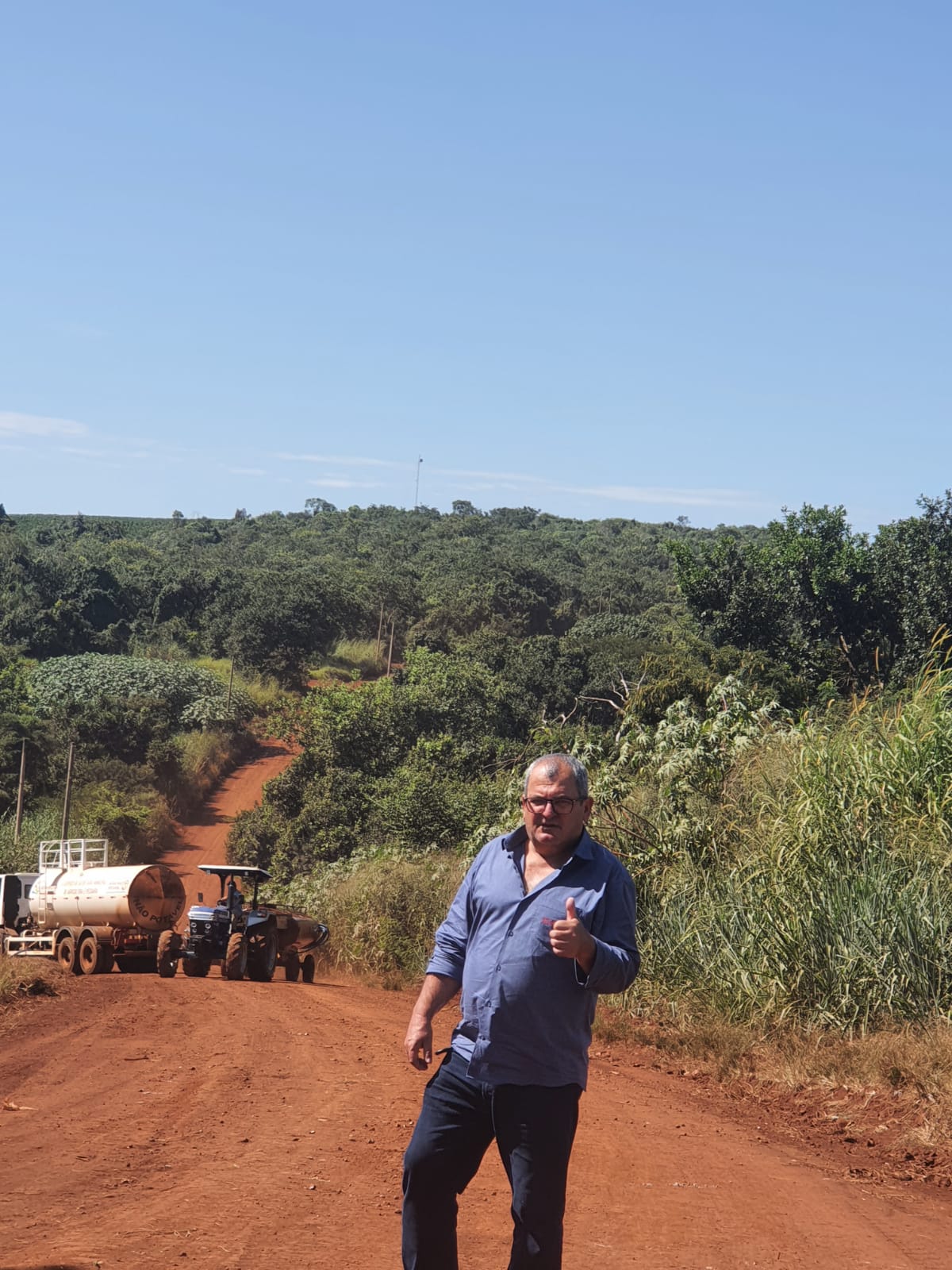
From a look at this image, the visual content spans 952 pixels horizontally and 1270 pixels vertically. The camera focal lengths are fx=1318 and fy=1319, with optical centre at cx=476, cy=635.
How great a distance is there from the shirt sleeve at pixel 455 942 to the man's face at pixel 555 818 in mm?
312

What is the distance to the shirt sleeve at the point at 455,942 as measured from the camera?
448 cm

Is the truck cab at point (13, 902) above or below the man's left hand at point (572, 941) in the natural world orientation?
below

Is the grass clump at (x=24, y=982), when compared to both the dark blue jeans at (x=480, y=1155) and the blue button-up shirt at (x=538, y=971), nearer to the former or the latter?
the dark blue jeans at (x=480, y=1155)

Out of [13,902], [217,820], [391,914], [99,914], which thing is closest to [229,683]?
[217,820]

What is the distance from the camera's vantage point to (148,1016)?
46.3ft

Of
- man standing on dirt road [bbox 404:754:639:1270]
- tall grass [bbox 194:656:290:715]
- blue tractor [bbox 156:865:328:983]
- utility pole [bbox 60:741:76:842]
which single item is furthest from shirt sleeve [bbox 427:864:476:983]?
tall grass [bbox 194:656:290:715]

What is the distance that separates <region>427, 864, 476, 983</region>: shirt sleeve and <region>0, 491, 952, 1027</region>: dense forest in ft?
22.9

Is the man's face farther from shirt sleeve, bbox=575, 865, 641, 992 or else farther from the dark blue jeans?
the dark blue jeans

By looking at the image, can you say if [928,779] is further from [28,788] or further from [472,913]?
[28,788]

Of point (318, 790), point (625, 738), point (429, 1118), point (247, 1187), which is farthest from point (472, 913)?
point (318, 790)

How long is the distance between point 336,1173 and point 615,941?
3610 millimetres

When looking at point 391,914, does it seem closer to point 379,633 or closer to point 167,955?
point 167,955

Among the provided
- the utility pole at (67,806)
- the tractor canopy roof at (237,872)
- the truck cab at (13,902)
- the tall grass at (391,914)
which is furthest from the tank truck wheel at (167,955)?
the utility pole at (67,806)

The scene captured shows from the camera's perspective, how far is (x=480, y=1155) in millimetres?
4289
